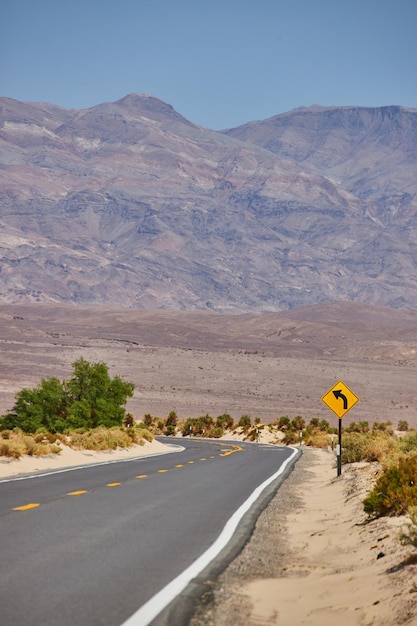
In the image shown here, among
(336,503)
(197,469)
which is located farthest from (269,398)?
(336,503)

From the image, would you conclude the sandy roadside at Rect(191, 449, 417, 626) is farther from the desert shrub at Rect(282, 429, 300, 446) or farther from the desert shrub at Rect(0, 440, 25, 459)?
the desert shrub at Rect(282, 429, 300, 446)

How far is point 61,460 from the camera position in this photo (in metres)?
24.9

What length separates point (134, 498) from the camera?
14.3 m

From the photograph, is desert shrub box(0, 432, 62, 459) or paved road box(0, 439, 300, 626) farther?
desert shrub box(0, 432, 62, 459)

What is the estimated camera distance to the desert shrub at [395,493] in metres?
11.6

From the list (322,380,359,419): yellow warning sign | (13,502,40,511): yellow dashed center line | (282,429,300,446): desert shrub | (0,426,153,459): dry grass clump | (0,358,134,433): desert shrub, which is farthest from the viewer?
(282,429,300,446): desert shrub

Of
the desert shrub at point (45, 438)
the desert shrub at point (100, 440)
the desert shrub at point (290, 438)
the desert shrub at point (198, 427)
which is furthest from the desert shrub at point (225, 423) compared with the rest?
the desert shrub at point (45, 438)

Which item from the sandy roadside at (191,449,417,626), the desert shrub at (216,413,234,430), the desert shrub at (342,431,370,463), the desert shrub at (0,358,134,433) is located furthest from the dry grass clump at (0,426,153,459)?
the desert shrub at (216,413,234,430)

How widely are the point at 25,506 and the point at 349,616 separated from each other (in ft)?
23.1

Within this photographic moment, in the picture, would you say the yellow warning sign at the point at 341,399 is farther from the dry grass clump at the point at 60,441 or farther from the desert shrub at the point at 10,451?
the dry grass clump at the point at 60,441

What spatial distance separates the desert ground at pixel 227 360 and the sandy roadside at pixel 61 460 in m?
39.6

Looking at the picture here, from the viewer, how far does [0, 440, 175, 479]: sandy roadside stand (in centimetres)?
2109

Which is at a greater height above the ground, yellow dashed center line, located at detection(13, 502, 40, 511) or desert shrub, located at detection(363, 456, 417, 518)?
desert shrub, located at detection(363, 456, 417, 518)

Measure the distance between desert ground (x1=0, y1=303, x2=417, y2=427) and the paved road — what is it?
182 ft
